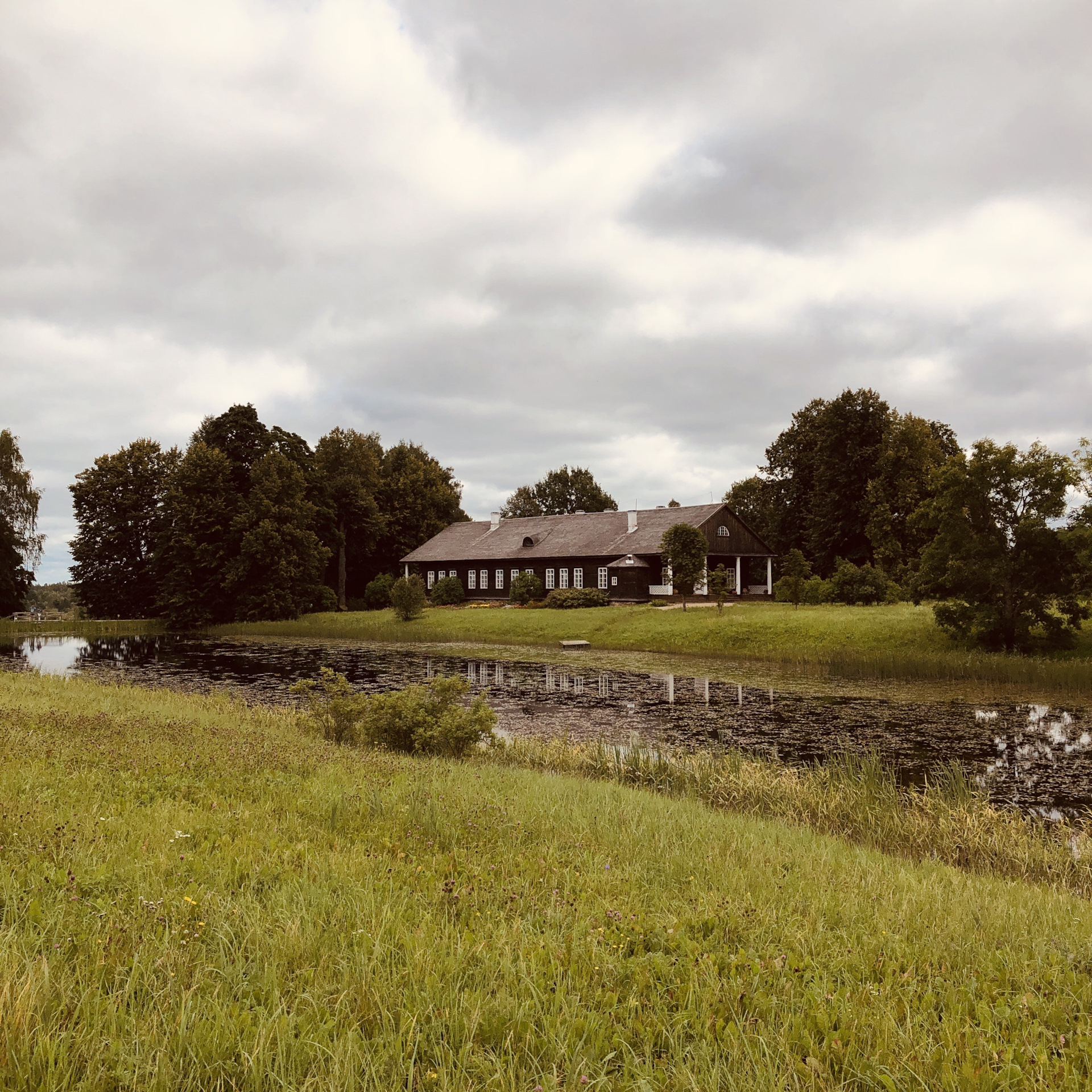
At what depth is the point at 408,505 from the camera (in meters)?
62.0

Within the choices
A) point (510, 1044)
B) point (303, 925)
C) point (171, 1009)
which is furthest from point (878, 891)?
point (171, 1009)

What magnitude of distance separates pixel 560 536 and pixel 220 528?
21.4 metres

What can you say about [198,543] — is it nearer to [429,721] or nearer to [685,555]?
[685,555]

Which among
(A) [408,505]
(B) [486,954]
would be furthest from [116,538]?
(B) [486,954]

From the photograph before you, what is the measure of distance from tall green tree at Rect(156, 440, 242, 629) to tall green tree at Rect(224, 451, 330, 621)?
0.83 meters

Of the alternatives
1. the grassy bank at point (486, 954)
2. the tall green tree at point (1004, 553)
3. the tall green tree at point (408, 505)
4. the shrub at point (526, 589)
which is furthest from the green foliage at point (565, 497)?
the grassy bank at point (486, 954)

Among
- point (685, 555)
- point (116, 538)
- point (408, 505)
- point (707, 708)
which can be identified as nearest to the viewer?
point (707, 708)

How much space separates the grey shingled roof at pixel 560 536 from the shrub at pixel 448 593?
7.66 ft

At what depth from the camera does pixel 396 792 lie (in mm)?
6695

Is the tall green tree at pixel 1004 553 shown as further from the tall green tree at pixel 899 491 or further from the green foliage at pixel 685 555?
the tall green tree at pixel 899 491

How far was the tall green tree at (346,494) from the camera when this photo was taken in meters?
54.5

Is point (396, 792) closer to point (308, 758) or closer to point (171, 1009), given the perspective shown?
point (308, 758)

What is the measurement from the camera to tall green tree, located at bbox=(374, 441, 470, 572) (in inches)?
2386

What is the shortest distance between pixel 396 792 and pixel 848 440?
158 feet
